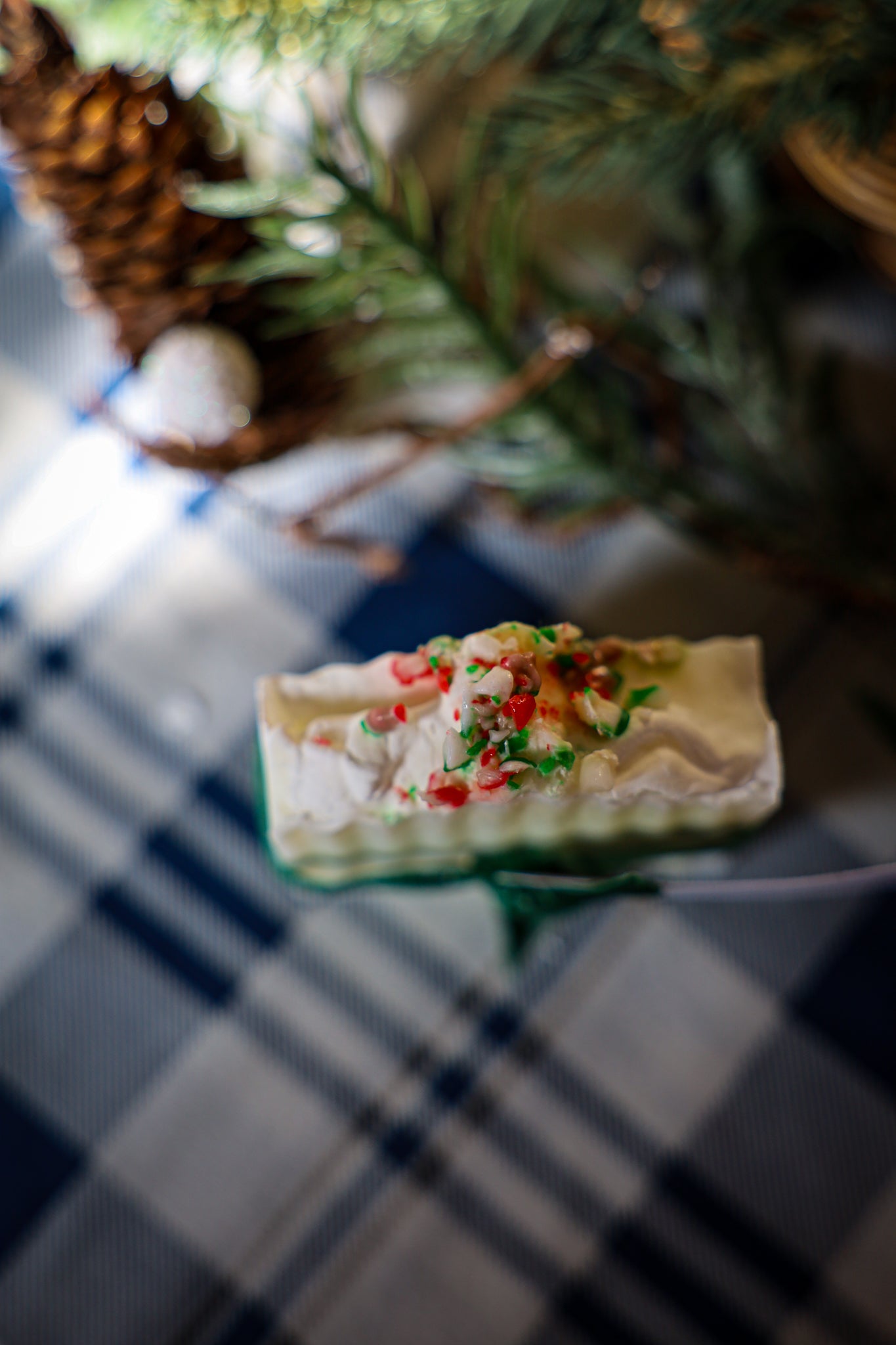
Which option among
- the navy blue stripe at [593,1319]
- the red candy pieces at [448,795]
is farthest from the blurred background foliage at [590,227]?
the navy blue stripe at [593,1319]

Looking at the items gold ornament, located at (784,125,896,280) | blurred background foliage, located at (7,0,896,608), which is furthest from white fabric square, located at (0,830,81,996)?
gold ornament, located at (784,125,896,280)

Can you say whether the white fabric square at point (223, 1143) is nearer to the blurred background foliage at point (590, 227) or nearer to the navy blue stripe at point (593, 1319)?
the navy blue stripe at point (593, 1319)

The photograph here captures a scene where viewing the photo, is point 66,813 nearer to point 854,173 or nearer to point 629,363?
point 629,363

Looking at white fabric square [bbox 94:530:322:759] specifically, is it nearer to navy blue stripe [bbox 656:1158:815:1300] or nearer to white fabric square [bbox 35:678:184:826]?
white fabric square [bbox 35:678:184:826]

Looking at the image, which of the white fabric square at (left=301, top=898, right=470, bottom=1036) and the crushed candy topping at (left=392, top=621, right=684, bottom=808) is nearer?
the crushed candy topping at (left=392, top=621, right=684, bottom=808)

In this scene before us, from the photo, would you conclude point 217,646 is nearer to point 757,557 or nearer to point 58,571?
point 58,571

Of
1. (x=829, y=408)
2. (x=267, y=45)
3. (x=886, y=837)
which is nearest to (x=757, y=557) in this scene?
(x=829, y=408)
